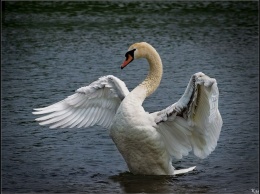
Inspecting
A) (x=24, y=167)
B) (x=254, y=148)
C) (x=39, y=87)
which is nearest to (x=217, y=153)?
(x=254, y=148)

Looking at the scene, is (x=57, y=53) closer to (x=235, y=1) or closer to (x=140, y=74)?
(x=140, y=74)

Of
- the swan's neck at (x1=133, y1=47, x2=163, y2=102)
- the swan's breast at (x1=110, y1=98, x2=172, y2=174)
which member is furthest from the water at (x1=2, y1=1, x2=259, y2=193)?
the swan's neck at (x1=133, y1=47, x2=163, y2=102)

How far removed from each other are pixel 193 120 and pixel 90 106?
1.66 m

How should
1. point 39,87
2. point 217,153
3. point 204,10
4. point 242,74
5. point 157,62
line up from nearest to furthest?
point 157,62
point 217,153
point 39,87
point 242,74
point 204,10

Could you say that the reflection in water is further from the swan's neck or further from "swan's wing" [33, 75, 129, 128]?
the swan's neck

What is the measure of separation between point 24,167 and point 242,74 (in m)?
7.49

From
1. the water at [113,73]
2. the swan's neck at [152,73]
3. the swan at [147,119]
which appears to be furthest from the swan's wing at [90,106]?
the water at [113,73]

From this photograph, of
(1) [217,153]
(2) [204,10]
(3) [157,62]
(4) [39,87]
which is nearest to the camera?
(3) [157,62]

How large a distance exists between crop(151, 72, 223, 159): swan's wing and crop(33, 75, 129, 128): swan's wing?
86 cm

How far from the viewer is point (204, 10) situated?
28.3 m

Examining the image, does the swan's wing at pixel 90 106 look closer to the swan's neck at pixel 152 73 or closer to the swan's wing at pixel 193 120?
the swan's neck at pixel 152 73

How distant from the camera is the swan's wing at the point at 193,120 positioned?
906 centimetres

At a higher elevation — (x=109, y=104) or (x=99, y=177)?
(x=109, y=104)

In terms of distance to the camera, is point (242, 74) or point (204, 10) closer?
point (242, 74)
